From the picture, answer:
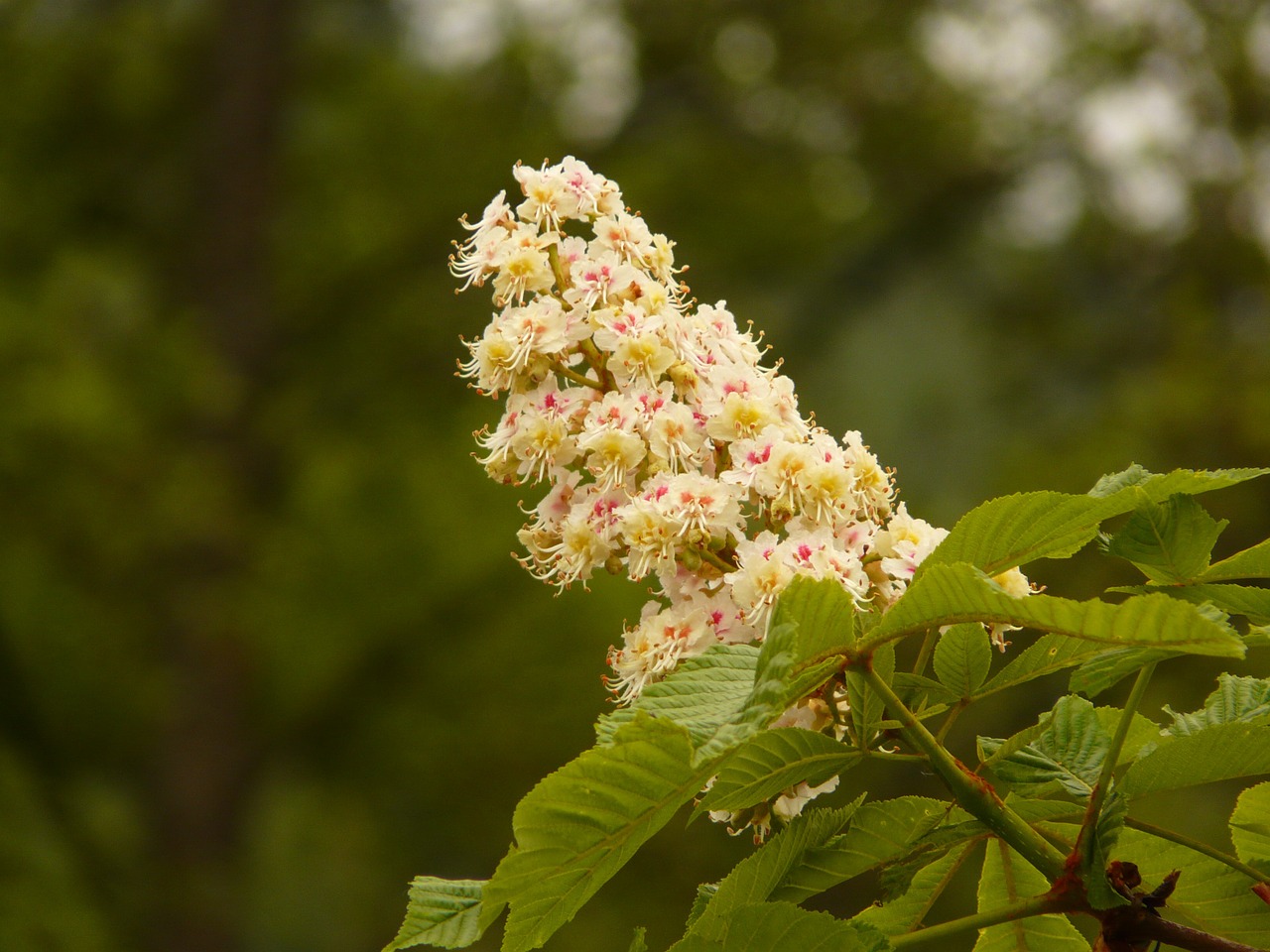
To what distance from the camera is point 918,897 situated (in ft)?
4.98

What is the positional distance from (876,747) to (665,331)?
514 millimetres

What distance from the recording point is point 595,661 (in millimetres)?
9758

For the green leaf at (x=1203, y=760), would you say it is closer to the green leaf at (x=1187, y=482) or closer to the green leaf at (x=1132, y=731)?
the green leaf at (x=1132, y=731)

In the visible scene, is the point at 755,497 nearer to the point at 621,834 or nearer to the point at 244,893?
the point at 621,834

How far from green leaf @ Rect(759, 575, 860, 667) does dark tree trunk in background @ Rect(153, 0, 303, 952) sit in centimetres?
809

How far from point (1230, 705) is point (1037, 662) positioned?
254 mm

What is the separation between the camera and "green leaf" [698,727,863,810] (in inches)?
51.3

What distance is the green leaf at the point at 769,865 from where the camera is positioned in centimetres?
138

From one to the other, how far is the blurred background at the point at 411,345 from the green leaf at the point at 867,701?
7.44m

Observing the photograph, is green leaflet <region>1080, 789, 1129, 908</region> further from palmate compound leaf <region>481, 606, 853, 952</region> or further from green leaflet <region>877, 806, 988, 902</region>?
palmate compound leaf <region>481, 606, 853, 952</region>

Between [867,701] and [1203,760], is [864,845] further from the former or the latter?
[1203,760]

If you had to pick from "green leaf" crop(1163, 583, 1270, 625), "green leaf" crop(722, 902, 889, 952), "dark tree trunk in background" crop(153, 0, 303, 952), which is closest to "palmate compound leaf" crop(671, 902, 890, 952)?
"green leaf" crop(722, 902, 889, 952)

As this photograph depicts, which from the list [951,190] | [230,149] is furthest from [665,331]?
[951,190]

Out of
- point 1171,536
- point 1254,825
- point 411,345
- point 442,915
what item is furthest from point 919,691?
point 411,345
